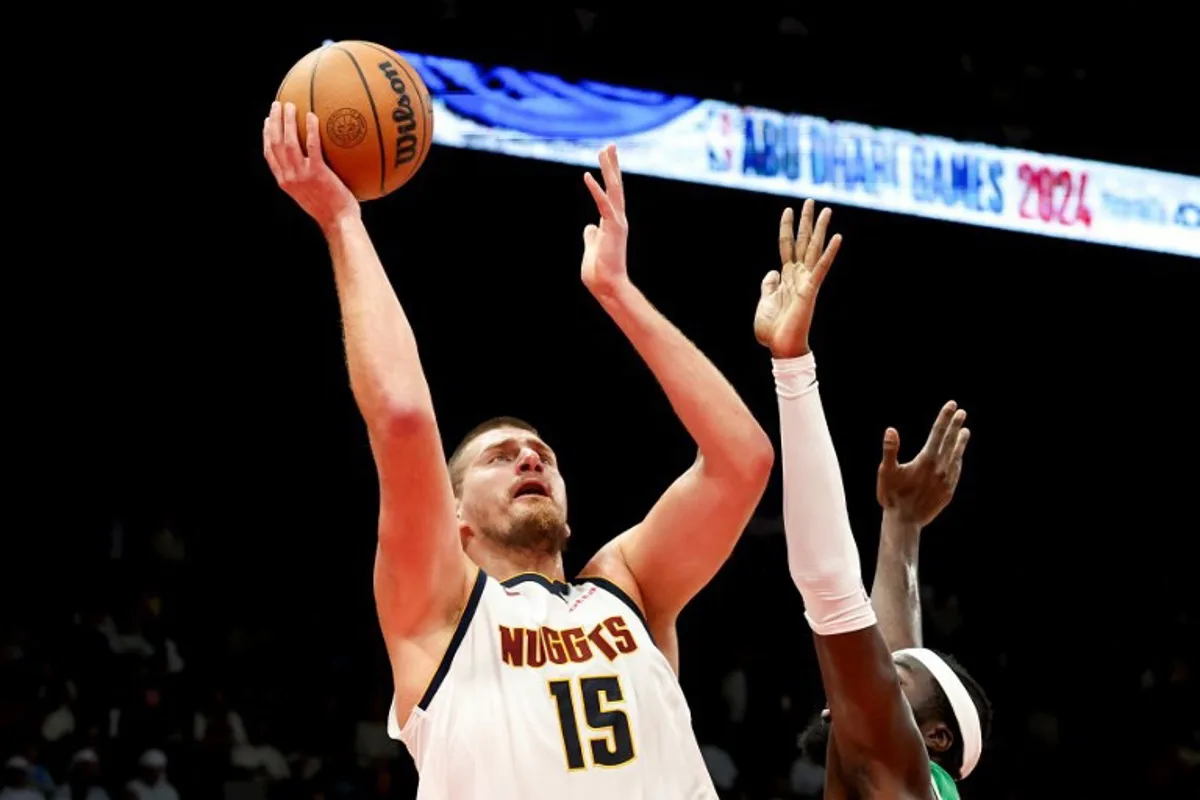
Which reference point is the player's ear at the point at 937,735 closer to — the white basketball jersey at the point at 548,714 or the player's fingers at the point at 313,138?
the white basketball jersey at the point at 548,714

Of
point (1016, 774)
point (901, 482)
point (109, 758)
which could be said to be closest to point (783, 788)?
point (1016, 774)

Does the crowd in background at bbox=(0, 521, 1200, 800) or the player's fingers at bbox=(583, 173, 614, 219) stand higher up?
the player's fingers at bbox=(583, 173, 614, 219)

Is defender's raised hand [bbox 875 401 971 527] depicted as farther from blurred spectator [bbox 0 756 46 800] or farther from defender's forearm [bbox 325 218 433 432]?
blurred spectator [bbox 0 756 46 800]

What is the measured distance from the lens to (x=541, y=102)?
9.88 m

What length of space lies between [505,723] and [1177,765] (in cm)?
866

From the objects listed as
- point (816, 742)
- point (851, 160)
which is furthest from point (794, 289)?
point (851, 160)

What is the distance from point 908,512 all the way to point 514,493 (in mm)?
979

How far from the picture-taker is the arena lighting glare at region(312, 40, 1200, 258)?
977cm

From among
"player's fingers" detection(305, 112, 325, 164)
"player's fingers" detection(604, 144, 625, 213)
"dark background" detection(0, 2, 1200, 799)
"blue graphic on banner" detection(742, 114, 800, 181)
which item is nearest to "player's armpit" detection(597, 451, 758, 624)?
"player's fingers" detection(604, 144, 625, 213)

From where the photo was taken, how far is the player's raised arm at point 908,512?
3846 mm

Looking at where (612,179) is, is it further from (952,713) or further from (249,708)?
(249,708)

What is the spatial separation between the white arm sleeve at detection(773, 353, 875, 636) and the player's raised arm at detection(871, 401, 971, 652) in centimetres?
75

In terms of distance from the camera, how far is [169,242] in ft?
34.1

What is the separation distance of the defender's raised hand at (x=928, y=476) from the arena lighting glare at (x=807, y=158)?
243 inches
